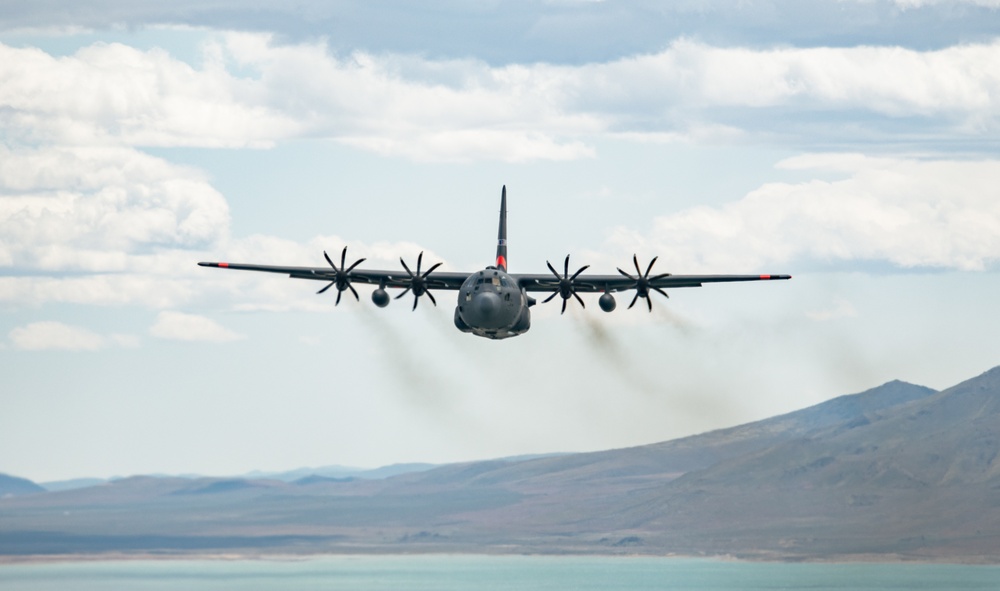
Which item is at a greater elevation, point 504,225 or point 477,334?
point 504,225

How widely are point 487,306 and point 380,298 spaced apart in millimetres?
8372

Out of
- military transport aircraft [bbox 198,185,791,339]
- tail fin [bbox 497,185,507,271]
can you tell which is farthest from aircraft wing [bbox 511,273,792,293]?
tail fin [bbox 497,185,507,271]

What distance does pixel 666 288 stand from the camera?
109688 millimetres

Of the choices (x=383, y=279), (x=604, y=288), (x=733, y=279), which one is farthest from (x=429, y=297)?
(x=733, y=279)

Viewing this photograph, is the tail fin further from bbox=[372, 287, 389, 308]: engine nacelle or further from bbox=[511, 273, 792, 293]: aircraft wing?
bbox=[372, 287, 389, 308]: engine nacelle

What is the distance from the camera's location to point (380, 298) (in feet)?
337

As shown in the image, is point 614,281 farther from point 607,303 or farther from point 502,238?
point 502,238

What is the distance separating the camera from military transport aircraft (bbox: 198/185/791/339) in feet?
327

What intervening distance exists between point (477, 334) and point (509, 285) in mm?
4097

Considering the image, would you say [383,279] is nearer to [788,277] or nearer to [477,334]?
[477,334]

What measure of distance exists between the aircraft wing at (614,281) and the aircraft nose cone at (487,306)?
7.65m

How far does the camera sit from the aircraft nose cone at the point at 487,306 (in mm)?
98688

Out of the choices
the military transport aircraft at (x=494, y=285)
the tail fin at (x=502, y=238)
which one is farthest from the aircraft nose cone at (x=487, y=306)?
the tail fin at (x=502, y=238)

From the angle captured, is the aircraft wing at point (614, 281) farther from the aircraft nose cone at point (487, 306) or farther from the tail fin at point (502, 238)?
the tail fin at point (502, 238)
